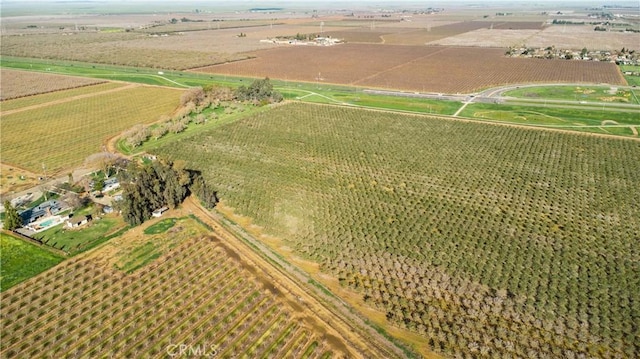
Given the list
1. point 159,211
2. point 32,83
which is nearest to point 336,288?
point 159,211

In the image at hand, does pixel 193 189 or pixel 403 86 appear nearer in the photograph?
pixel 193 189

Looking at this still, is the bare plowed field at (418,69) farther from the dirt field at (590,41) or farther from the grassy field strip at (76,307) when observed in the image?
the grassy field strip at (76,307)

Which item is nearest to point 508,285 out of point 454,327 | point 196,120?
point 454,327

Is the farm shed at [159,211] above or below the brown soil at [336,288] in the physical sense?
above

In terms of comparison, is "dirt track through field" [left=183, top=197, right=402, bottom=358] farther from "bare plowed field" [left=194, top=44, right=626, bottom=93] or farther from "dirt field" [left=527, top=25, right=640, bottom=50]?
"dirt field" [left=527, top=25, right=640, bottom=50]

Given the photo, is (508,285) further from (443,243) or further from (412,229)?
(412,229)

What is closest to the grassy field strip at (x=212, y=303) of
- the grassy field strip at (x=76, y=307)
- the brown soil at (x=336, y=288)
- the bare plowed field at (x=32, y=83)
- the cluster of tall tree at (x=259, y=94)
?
the grassy field strip at (x=76, y=307)
